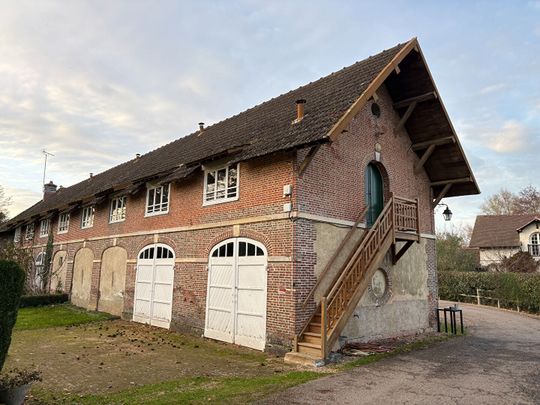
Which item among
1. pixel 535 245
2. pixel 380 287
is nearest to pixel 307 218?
pixel 380 287

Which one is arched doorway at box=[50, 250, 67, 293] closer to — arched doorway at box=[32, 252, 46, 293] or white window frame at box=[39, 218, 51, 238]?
arched doorway at box=[32, 252, 46, 293]

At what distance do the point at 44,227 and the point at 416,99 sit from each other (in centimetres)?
2488

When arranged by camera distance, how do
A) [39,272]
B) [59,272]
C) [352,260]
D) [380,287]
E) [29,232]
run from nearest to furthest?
[352,260]
[380,287]
[59,272]
[39,272]
[29,232]

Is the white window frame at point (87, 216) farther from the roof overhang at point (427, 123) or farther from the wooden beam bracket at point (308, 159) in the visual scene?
the roof overhang at point (427, 123)

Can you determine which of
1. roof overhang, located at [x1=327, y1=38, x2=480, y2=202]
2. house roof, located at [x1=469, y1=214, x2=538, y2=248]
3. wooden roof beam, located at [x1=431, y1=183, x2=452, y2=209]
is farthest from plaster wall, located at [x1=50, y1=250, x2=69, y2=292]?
house roof, located at [x1=469, y1=214, x2=538, y2=248]

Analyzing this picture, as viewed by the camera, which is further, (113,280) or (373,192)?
(113,280)

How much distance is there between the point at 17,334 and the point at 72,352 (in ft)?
15.2

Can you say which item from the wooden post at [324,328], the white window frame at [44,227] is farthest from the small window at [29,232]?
the wooden post at [324,328]

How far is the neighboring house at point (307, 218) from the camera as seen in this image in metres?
10.4

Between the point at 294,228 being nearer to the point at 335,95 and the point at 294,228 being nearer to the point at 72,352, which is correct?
the point at 335,95

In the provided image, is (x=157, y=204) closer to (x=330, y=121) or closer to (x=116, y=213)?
(x=116, y=213)

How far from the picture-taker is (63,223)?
25.0 metres

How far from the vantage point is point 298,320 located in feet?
32.9

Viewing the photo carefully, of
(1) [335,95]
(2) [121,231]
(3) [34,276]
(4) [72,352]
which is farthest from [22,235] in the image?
(1) [335,95]
